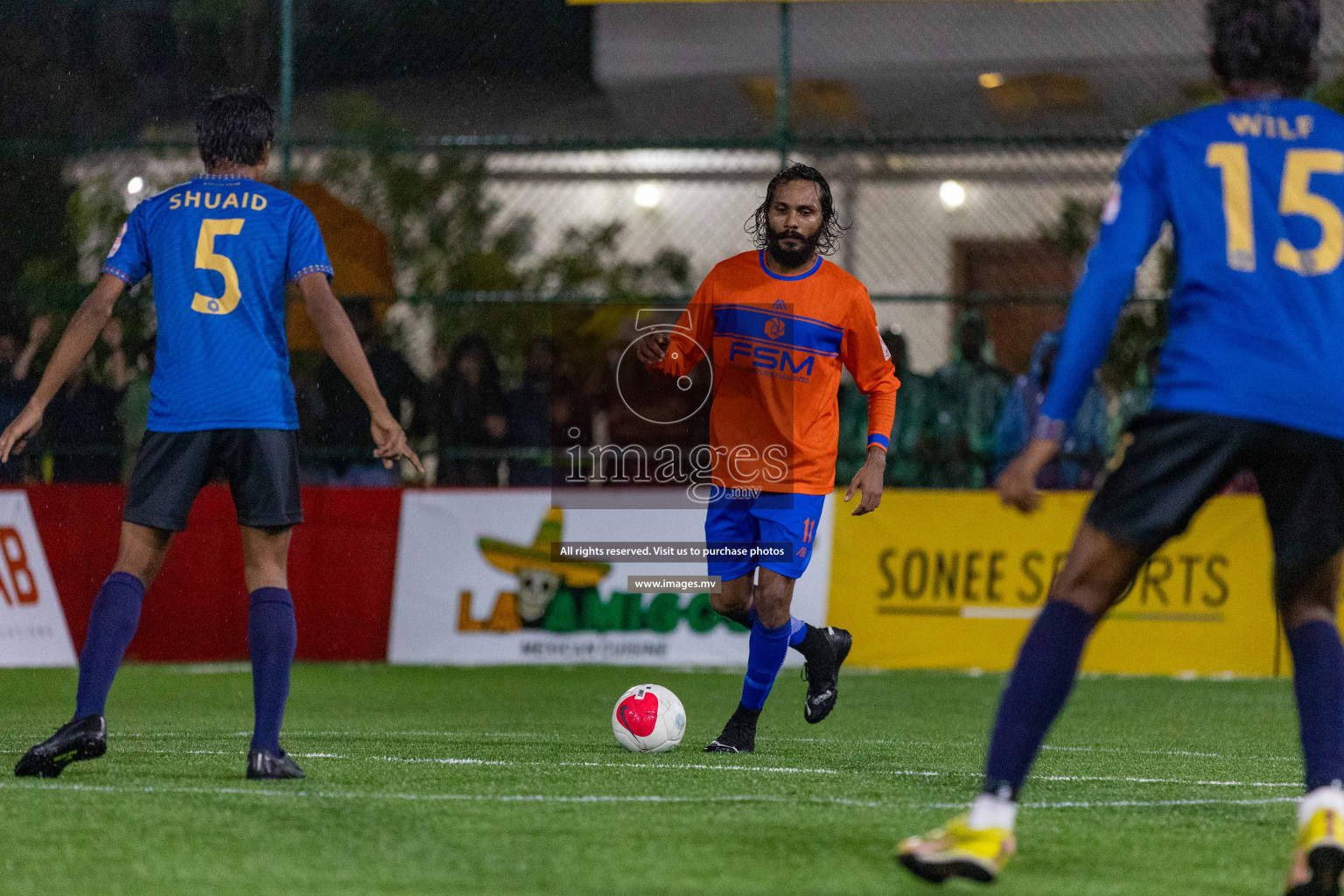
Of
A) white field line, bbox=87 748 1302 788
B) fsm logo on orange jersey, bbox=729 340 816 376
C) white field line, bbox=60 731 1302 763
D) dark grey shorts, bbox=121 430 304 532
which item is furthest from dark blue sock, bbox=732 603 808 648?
dark grey shorts, bbox=121 430 304 532

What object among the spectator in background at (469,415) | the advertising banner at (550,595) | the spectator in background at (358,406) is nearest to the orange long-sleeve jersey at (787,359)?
the advertising banner at (550,595)

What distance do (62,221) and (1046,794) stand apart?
8.98 m

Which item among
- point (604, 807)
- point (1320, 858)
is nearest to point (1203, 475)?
point (1320, 858)

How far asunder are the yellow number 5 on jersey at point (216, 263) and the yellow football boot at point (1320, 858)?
11.1ft

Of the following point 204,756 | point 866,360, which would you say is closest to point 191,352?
point 204,756

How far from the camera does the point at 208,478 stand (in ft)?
17.0

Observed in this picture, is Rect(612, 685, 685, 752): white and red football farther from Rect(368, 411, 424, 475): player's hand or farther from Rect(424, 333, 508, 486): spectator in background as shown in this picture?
Rect(424, 333, 508, 486): spectator in background

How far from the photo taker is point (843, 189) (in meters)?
14.7

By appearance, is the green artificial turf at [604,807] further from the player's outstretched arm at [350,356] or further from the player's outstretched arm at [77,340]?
the player's outstretched arm at [77,340]

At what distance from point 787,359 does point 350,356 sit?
6.59 ft

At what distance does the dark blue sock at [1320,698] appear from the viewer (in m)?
3.74

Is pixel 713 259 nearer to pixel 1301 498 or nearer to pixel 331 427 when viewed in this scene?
pixel 331 427

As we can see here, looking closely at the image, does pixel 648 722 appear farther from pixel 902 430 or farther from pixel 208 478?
pixel 902 430

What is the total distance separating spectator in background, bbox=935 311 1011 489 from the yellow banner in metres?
0.49
